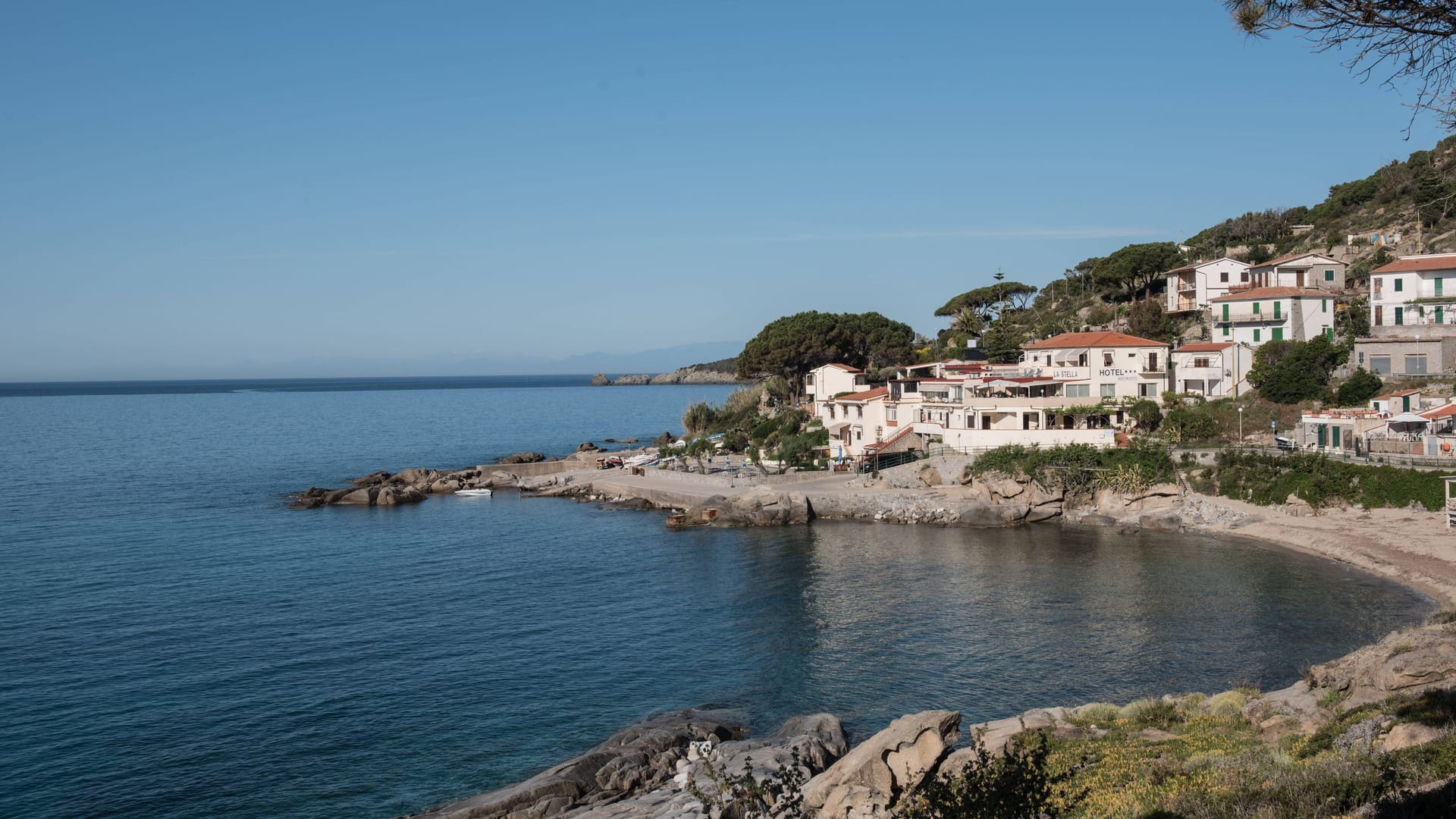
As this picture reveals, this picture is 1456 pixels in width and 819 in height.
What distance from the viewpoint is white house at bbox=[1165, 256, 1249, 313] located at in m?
75.4

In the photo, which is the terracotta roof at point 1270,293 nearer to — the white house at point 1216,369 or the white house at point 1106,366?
the white house at point 1216,369

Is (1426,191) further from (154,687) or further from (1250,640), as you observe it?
(154,687)

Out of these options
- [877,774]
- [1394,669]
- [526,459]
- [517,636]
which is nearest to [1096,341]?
[517,636]

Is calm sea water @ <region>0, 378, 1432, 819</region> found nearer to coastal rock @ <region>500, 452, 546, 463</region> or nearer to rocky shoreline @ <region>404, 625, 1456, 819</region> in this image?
rocky shoreline @ <region>404, 625, 1456, 819</region>

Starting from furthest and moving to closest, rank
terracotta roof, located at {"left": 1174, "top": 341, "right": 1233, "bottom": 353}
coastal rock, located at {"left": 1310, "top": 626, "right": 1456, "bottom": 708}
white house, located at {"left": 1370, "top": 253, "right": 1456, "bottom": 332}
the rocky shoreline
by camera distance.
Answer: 1. terracotta roof, located at {"left": 1174, "top": 341, "right": 1233, "bottom": 353}
2. white house, located at {"left": 1370, "top": 253, "right": 1456, "bottom": 332}
3. coastal rock, located at {"left": 1310, "top": 626, "right": 1456, "bottom": 708}
4. the rocky shoreline

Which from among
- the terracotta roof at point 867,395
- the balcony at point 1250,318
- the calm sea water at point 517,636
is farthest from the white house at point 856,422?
the balcony at point 1250,318

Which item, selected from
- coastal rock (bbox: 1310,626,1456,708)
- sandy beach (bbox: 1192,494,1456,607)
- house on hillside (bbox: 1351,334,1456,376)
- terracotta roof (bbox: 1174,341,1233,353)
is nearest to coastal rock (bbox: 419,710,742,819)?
coastal rock (bbox: 1310,626,1456,708)

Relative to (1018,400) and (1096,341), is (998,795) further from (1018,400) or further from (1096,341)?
(1096,341)

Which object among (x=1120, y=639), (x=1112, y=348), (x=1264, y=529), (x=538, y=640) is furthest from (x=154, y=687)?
(x=1112, y=348)

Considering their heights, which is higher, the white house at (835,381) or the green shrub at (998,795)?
Answer: the white house at (835,381)

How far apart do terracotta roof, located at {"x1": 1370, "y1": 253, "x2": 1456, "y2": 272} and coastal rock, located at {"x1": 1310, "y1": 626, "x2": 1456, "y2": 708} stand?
141ft

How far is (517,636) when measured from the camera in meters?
33.1

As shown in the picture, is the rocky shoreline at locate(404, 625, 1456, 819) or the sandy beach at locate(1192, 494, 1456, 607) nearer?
the rocky shoreline at locate(404, 625, 1456, 819)

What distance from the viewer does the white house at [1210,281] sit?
75375mm
